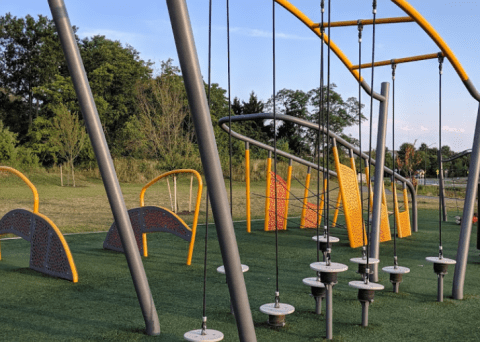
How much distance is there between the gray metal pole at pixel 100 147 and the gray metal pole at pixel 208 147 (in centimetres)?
130

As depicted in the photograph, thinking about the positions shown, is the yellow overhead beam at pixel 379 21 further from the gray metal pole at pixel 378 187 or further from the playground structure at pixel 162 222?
the playground structure at pixel 162 222

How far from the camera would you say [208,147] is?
223cm

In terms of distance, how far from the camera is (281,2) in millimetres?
4617

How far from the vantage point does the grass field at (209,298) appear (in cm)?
364

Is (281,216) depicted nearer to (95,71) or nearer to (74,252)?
(74,252)

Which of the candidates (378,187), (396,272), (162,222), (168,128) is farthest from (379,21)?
(168,128)

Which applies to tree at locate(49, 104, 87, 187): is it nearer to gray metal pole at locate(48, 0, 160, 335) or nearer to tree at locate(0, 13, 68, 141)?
tree at locate(0, 13, 68, 141)

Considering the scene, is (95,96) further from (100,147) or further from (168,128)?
(100,147)

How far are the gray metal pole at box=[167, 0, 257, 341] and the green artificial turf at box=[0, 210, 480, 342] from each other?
1.27 metres

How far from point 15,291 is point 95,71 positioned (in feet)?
110

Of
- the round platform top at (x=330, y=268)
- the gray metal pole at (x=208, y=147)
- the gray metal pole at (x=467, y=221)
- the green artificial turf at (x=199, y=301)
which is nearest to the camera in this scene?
the gray metal pole at (x=208, y=147)

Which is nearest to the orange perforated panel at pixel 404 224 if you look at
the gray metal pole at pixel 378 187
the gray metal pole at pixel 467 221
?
the gray metal pole at pixel 378 187

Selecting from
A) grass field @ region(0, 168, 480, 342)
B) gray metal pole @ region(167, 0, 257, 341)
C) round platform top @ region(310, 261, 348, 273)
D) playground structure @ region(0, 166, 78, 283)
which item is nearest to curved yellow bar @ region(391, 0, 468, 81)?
grass field @ region(0, 168, 480, 342)

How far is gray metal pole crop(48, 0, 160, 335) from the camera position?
3.20 m
